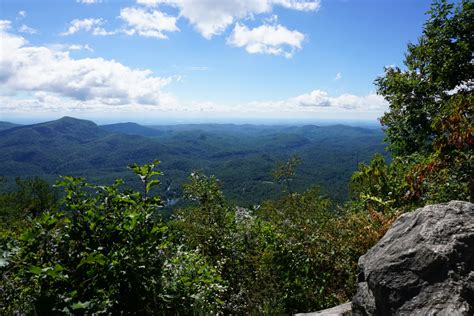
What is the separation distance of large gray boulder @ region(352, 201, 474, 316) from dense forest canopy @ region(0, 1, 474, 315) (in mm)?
1467

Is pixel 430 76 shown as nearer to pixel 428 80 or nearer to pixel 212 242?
pixel 428 80

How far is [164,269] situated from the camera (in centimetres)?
402

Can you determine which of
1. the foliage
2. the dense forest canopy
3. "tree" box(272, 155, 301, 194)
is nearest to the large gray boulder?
the dense forest canopy

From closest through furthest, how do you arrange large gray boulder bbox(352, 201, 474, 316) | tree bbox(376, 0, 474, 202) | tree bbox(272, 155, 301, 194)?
1. large gray boulder bbox(352, 201, 474, 316)
2. tree bbox(272, 155, 301, 194)
3. tree bbox(376, 0, 474, 202)

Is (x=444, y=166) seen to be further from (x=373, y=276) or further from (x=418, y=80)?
(x=418, y=80)

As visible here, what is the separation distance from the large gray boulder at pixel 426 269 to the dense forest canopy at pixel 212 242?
4.81ft

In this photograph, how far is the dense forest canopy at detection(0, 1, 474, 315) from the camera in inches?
132

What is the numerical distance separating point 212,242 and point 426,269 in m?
4.79

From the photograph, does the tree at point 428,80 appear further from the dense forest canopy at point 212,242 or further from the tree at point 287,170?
the tree at point 287,170

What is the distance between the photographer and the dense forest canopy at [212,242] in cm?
336

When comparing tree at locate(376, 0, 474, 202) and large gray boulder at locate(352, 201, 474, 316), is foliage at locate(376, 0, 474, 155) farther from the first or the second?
large gray boulder at locate(352, 201, 474, 316)

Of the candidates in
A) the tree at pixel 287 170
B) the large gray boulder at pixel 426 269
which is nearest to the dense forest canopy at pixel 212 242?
the tree at pixel 287 170

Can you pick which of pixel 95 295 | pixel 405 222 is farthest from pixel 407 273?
pixel 95 295

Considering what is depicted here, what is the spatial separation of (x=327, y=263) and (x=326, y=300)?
2.12 ft
